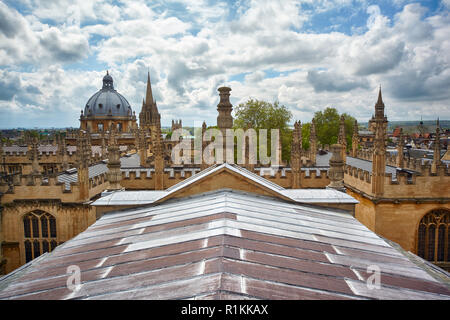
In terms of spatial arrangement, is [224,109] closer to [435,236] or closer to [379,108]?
[379,108]

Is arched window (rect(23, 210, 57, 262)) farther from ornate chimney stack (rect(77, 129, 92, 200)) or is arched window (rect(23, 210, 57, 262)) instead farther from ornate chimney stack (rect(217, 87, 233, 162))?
ornate chimney stack (rect(217, 87, 233, 162))

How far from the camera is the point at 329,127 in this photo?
52.9 meters

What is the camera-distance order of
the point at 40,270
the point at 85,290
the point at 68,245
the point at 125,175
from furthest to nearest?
1. the point at 125,175
2. the point at 68,245
3. the point at 40,270
4. the point at 85,290

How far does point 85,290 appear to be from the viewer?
3551 mm

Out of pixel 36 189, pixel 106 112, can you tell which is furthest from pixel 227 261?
pixel 106 112

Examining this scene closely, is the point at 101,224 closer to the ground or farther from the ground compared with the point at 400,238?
farther from the ground

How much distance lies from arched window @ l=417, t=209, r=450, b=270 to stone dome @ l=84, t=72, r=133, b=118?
62.2 meters

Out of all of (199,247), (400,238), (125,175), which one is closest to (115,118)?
(125,175)

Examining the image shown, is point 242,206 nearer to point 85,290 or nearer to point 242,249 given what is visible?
point 242,249

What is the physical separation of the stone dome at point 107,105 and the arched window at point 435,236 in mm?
62211

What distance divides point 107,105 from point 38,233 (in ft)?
184

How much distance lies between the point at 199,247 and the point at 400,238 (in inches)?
532

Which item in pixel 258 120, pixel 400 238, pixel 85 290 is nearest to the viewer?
pixel 85 290

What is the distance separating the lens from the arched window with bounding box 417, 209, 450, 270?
14.5 m
